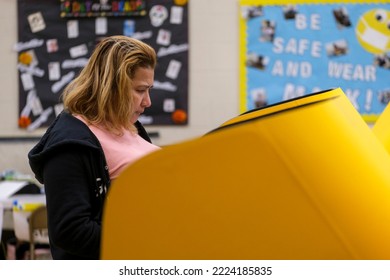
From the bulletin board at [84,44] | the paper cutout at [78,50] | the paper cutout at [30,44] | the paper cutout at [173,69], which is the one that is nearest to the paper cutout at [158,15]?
the bulletin board at [84,44]

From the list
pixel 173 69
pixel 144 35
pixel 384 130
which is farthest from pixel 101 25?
pixel 384 130

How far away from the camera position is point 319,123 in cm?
55

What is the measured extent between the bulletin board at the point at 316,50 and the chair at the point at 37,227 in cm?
129

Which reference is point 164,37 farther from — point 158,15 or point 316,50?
point 316,50

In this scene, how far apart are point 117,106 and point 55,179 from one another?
0.22 meters

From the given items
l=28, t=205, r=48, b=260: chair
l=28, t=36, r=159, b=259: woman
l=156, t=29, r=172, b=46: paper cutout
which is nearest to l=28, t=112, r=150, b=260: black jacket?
l=28, t=36, r=159, b=259: woman

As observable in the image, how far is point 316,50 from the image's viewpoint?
2.74 m

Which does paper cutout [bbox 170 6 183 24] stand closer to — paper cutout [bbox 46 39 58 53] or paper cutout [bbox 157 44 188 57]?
paper cutout [bbox 157 44 188 57]

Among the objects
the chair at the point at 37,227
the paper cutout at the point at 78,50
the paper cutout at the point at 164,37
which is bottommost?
the chair at the point at 37,227

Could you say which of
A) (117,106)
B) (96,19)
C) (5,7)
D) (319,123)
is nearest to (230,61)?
(96,19)

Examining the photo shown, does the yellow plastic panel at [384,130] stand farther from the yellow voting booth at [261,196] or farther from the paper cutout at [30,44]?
the paper cutout at [30,44]

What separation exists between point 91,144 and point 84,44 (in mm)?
2152

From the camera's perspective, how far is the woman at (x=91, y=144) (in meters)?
0.83
